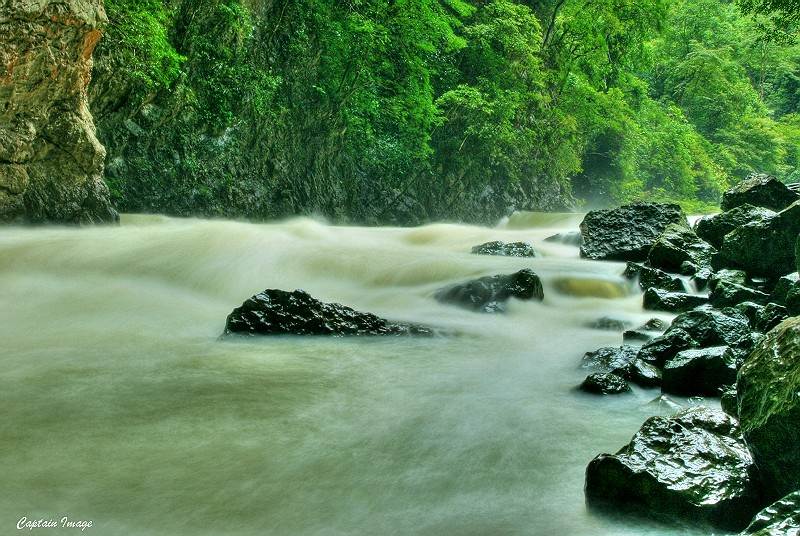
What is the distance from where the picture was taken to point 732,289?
7.11m

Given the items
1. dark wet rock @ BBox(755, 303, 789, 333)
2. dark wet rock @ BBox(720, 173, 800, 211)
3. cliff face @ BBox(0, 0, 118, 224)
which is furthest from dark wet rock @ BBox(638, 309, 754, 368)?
cliff face @ BBox(0, 0, 118, 224)

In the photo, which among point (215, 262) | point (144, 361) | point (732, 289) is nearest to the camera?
point (144, 361)

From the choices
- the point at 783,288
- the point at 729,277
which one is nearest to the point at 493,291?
the point at 729,277

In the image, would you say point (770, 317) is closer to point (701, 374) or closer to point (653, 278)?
point (701, 374)

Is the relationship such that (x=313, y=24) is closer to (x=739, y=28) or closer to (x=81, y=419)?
(x=81, y=419)

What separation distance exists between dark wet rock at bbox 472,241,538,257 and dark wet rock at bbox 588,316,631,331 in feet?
14.8

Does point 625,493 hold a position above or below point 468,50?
below

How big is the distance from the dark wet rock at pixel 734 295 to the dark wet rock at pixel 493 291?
2.07 meters

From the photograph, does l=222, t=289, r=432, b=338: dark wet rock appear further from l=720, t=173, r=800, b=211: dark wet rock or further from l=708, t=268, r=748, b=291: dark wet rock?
l=720, t=173, r=800, b=211: dark wet rock

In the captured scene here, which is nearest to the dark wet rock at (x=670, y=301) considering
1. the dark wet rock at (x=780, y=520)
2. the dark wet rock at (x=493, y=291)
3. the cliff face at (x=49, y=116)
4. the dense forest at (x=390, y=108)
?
the dark wet rock at (x=493, y=291)

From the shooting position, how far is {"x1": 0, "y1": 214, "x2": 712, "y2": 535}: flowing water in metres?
2.80

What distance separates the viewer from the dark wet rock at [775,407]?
2.56 meters

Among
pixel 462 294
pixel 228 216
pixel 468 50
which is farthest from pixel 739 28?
pixel 462 294

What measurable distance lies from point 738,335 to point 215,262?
6.68 metres
